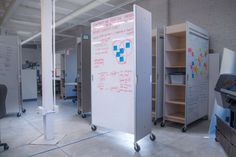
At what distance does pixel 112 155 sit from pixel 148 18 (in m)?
2.23

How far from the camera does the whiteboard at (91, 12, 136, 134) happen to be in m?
2.88

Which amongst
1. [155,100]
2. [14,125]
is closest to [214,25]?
[155,100]

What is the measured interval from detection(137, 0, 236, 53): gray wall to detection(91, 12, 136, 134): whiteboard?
2690 mm

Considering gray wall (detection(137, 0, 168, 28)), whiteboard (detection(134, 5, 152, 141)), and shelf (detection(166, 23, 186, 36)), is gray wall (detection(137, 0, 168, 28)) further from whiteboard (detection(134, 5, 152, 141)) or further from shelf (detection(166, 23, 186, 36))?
whiteboard (detection(134, 5, 152, 141))

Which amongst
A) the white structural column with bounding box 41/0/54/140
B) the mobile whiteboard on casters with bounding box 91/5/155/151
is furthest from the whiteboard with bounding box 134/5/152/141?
the white structural column with bounding box 41/0/54/140

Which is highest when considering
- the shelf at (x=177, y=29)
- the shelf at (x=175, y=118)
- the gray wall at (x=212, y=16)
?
the gray wall at (x=212, y=16)

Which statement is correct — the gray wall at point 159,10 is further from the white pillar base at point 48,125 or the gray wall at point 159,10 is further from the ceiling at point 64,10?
the white pillar base at point 48,125

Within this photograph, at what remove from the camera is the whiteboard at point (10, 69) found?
4.63 meters

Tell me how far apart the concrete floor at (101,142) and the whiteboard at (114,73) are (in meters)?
0.30

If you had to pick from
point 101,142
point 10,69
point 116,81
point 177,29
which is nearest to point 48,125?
point 101,142

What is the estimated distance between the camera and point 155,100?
4066 millimetres

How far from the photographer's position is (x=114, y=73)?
3127mm

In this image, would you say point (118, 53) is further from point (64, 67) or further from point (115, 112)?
point (64, 67)

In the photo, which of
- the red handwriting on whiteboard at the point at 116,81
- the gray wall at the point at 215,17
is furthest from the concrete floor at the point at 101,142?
the gray wall at the point at 215,17
